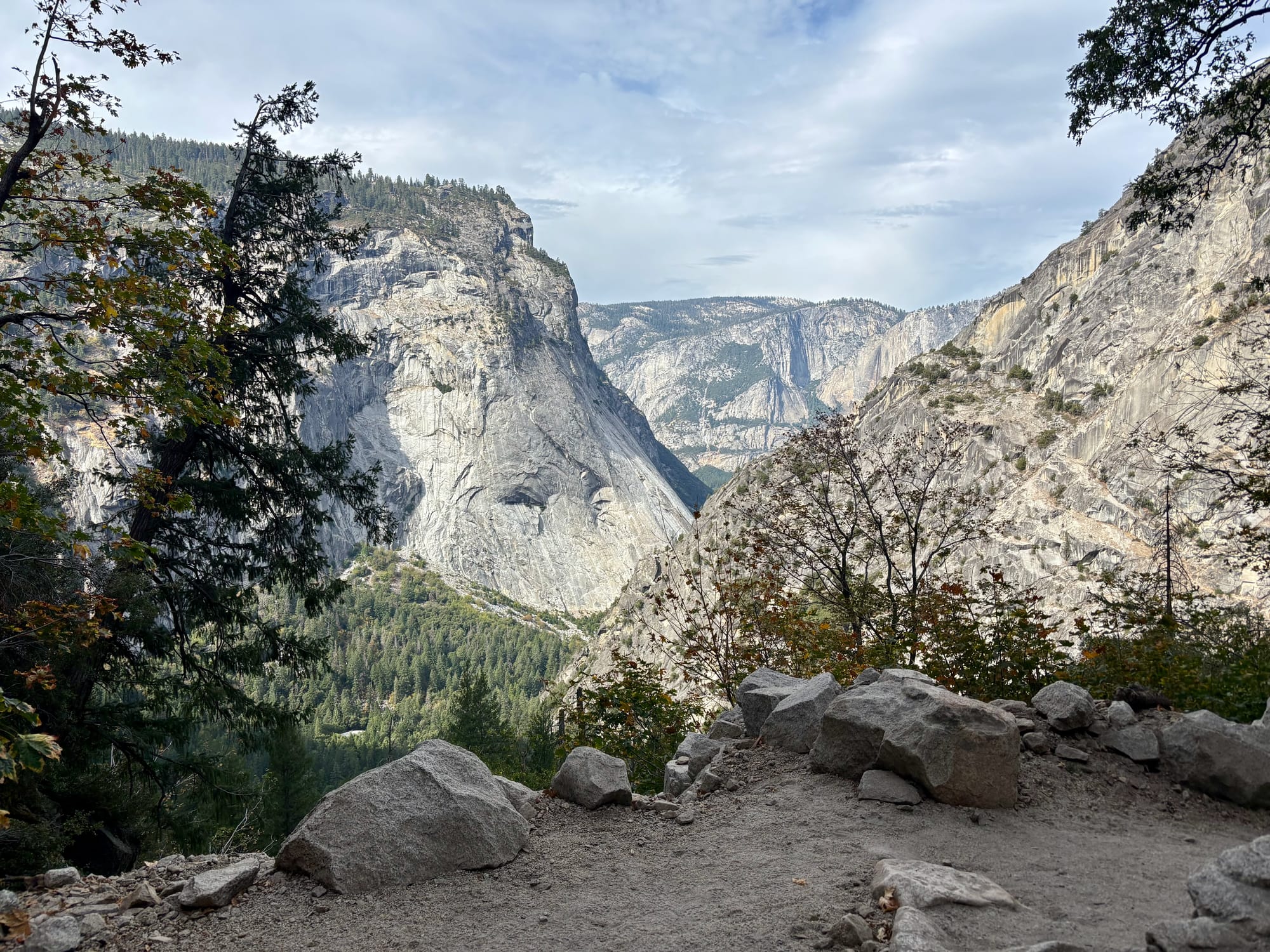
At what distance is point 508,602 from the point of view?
174 m

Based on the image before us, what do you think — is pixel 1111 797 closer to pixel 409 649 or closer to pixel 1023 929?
pixel 1023 929

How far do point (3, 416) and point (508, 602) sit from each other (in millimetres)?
172708

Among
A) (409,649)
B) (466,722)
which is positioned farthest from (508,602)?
(466,722)

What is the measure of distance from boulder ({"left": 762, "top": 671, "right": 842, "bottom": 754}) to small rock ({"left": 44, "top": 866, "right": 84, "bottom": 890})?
6.15 metres

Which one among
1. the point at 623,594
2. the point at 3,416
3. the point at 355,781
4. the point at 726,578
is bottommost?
the point at 623,594

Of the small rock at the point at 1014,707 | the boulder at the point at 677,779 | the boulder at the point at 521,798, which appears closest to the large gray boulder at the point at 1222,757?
the small rock at the point at 1014,707

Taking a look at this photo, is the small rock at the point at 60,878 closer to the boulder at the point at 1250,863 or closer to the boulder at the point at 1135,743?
A: the boulder at the point at 1250,863

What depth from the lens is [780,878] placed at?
16.6 feet

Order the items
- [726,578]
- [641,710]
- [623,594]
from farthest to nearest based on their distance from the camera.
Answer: [623,594] → [726,578] → [641,710]

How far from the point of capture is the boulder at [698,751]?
767cm

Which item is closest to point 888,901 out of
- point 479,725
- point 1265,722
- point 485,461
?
point 1265,722

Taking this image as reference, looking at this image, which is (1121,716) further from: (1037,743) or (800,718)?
(800,718)

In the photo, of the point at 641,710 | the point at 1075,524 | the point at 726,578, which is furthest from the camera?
the point at 1075,524

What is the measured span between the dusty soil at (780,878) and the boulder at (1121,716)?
420 mm
